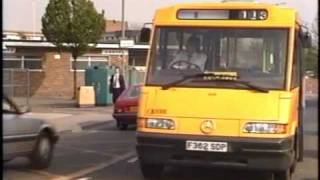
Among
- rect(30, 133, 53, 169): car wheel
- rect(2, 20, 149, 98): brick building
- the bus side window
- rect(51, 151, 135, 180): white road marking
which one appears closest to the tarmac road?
rect(51, 151, 135, 180): white road marking

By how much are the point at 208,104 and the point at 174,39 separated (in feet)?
3.89

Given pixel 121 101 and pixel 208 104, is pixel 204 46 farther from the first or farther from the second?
pixel 121 101

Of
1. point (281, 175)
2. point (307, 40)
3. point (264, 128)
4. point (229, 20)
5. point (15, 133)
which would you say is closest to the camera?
point (264, 128)

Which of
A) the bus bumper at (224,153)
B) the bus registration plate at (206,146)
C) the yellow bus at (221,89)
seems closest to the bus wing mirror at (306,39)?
the yellow bus at (221,89)

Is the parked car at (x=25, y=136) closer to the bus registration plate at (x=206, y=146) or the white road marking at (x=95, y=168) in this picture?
the white road marking at (x=95, y=168)

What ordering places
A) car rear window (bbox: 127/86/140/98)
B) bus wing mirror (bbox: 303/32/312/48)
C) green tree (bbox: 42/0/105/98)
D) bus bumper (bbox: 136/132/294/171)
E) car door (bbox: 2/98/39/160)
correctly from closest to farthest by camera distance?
1. bus bumper (bbox: 136/132/294/171)
2. car door (bbox: 2/98/39/160)
3. bus wing mirror (bbox: 303/32/312/48)
4. car rear window (bbox: 127/86/140/98)
5. green tree (bbox: 42/0/105/98)

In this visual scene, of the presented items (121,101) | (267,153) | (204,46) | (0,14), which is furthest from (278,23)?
(121,101)

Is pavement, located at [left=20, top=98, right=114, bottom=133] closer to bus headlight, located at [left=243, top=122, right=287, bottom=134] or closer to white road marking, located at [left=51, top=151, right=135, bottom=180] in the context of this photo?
white road marking, located at [left=51, top=151, right=135, bottom=180]

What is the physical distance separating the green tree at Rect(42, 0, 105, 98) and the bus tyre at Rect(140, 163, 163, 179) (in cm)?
2887

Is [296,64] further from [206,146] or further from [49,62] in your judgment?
[49,62]

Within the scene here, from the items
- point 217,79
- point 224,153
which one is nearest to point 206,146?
point 224,153

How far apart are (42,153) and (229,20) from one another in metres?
3.78

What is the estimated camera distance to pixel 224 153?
9.88 meters

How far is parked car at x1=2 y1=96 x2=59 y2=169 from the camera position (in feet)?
36.6
